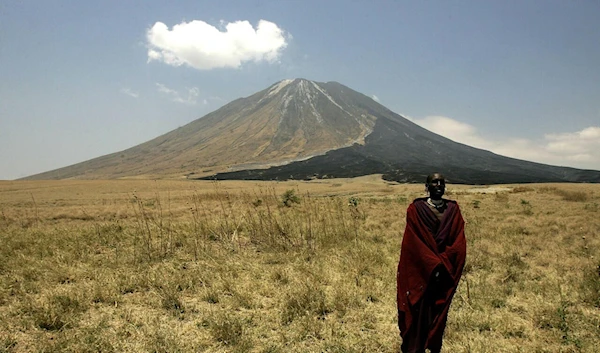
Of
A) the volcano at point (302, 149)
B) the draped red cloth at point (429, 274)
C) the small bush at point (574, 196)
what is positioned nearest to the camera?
the draped red cloth at point (429, 274)

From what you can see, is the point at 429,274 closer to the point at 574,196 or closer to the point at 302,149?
the point at 574,196

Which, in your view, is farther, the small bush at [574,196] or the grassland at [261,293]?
the small bush at [574,196]

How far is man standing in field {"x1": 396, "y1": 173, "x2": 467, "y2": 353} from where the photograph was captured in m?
3.16

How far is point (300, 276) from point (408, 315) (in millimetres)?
2634

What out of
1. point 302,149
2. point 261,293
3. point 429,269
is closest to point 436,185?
point 429,269

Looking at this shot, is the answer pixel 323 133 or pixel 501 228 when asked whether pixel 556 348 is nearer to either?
pixel 501 228

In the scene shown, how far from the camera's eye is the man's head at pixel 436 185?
3244 mm

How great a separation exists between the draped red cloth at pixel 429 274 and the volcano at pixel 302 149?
221ft

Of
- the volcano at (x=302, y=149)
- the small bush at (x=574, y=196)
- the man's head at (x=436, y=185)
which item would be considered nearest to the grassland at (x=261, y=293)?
the man's head at (x=436, y=185)

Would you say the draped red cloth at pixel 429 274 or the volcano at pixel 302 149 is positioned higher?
the volcano at pixel 302 149

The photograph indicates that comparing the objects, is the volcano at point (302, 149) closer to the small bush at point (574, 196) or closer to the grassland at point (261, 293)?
the small bush at point (574, 196)

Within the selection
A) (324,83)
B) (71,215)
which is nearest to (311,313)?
(71,215)

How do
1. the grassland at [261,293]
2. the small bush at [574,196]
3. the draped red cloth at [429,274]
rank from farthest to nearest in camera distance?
1. the small bush at [574,196]
2. the grassland at [261,293]
3. the draped red cloth at [429,274]

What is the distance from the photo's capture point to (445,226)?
126 inches
